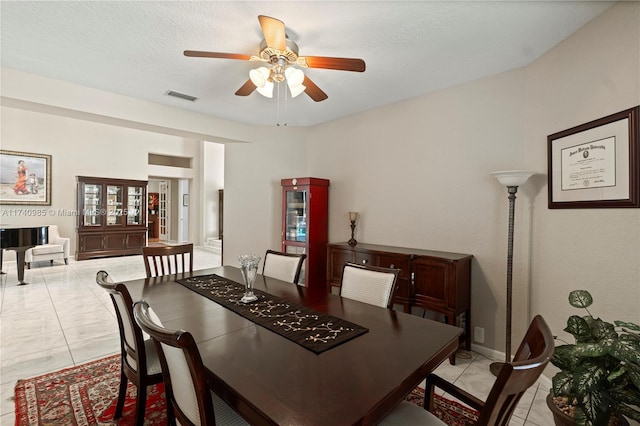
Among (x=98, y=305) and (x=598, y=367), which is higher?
(x=598, y=367)

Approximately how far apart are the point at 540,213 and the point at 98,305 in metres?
5.18

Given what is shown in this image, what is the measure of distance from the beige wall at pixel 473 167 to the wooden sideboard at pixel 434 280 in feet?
0.62

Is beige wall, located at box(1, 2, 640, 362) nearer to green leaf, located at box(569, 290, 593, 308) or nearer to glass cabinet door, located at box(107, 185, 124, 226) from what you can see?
green leaf, located at box(569, 290, 593, 308)

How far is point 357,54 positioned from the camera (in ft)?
8.20

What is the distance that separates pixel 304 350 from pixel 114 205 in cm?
854

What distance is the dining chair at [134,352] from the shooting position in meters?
1.57

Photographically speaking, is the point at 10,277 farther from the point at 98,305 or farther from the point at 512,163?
the point at 512,163

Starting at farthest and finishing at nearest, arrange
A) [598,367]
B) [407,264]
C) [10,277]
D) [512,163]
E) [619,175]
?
[10,277]
[407,264]
[512,163]
[619,175]
[598,367]

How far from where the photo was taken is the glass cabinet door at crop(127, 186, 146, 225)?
8.20 metres

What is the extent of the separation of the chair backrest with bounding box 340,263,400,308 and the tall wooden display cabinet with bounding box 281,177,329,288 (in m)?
1.99

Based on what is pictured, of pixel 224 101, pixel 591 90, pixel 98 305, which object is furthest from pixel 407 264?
pixel 98 305

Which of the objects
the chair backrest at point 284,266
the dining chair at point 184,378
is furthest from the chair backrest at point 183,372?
the chair backrest at point 284,266

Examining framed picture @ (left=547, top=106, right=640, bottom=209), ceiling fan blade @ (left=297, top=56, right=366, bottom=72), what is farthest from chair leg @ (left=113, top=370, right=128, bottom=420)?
framed picture @ (left=547, top=106, right=640, bottom=209)

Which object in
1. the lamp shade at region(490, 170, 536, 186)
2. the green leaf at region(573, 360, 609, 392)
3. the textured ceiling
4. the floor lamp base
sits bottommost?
the floor lamp base
